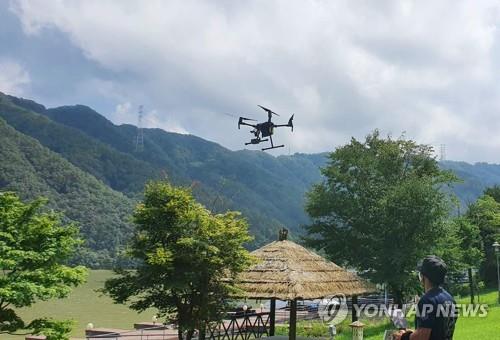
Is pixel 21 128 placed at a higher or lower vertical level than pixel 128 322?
higher

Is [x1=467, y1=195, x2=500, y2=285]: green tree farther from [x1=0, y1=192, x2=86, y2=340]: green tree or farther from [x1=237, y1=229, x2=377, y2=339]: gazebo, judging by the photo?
[x1=0, y1=192, x2=86, y2=340]: green tree

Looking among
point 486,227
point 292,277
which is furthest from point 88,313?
point 486,227

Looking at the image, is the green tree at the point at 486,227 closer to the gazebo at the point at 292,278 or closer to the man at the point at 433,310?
the gazebo at the point at 292,278

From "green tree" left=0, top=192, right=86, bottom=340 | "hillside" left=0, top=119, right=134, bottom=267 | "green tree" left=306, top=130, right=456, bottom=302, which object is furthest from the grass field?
"hillside" left=0, top=119, right=134, bottom=267

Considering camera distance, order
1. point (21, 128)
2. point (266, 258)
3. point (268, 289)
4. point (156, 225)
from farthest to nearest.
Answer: point (21, 128) < point (266, 258) < point (268, 289) < point (156, 225)

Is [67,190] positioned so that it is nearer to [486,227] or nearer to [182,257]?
[486,227]

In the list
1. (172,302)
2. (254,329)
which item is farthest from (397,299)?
(172,302)

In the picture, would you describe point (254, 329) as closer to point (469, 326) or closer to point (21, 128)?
point (469, 326)
